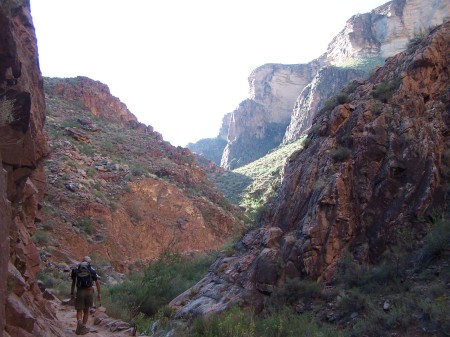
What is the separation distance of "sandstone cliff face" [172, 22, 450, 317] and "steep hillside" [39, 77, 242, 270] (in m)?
10.9

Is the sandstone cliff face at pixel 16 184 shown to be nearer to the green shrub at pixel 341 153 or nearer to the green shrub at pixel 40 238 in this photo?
the green shrub at pixel 341 153

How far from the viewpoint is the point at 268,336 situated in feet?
25.5

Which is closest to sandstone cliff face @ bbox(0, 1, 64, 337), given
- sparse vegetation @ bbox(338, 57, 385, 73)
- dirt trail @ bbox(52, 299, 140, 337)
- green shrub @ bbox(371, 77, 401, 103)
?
dirt trail @ bbox(52, 299, 140, 337)

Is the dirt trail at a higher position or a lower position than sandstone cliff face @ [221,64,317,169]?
lower

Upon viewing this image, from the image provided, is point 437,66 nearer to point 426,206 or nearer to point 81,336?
point 426,206

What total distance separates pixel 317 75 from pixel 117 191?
63884 mm

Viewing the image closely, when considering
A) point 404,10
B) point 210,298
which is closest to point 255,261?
point 210,298

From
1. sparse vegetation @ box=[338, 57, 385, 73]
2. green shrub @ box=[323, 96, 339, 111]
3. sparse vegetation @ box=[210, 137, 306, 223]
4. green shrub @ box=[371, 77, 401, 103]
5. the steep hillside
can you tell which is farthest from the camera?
sparse vegetation @ box=[338, 57, 385, 73]

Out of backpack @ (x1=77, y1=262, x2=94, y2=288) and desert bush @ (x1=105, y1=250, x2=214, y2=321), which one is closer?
backpack @ (x1=77, y1=262, x2=94, y2=288)

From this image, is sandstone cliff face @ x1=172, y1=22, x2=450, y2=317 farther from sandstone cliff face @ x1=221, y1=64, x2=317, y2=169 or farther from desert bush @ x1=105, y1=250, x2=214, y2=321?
sandstone cliff face @ x1=221, y1=64, x2=317, y2=169

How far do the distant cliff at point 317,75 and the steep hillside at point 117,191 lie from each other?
139 ft

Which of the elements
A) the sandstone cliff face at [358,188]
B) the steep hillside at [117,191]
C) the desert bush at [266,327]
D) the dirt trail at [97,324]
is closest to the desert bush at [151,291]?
the sandstone cliff face at [358,188]

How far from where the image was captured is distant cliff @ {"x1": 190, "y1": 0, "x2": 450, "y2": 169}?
259 ft

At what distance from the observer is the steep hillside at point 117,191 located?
23594mm
